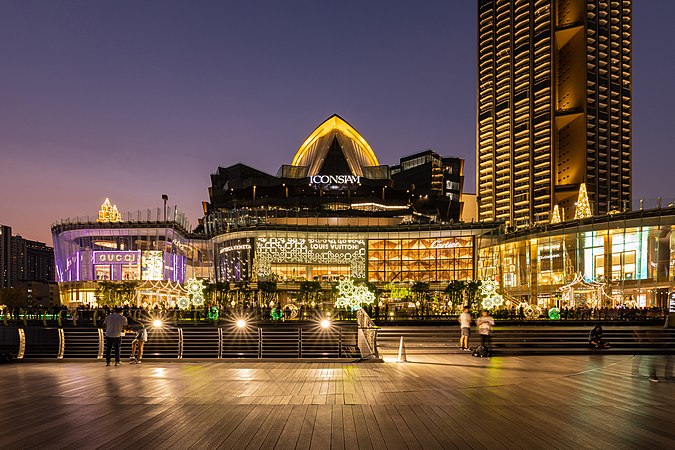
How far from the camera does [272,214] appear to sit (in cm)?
10269

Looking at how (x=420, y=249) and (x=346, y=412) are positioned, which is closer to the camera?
(x=346, y=412)

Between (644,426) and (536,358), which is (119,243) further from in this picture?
(644,426)

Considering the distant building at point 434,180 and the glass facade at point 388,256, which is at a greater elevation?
the distant building at point 434,180

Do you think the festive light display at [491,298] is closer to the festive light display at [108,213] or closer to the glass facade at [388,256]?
the glass facade at [388,256]

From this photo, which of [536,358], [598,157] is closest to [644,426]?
[536,358]

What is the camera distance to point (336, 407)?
11.8m

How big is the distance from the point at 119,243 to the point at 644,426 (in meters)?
103

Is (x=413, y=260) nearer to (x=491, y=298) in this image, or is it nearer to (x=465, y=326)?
(x=491, y=298)

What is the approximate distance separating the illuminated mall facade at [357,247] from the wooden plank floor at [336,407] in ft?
118

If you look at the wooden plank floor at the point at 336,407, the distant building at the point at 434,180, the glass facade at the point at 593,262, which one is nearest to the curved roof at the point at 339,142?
the distant building at the point at 434,180

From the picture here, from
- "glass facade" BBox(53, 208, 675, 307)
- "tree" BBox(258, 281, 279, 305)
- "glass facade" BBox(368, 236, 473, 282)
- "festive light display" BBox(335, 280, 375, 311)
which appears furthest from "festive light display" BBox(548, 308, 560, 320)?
"glass facade" BBox(368, 236, 473, 282)

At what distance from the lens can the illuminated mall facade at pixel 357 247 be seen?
63312mm

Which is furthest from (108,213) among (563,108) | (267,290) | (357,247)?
(563,108)

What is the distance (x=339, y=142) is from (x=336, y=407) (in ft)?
416
